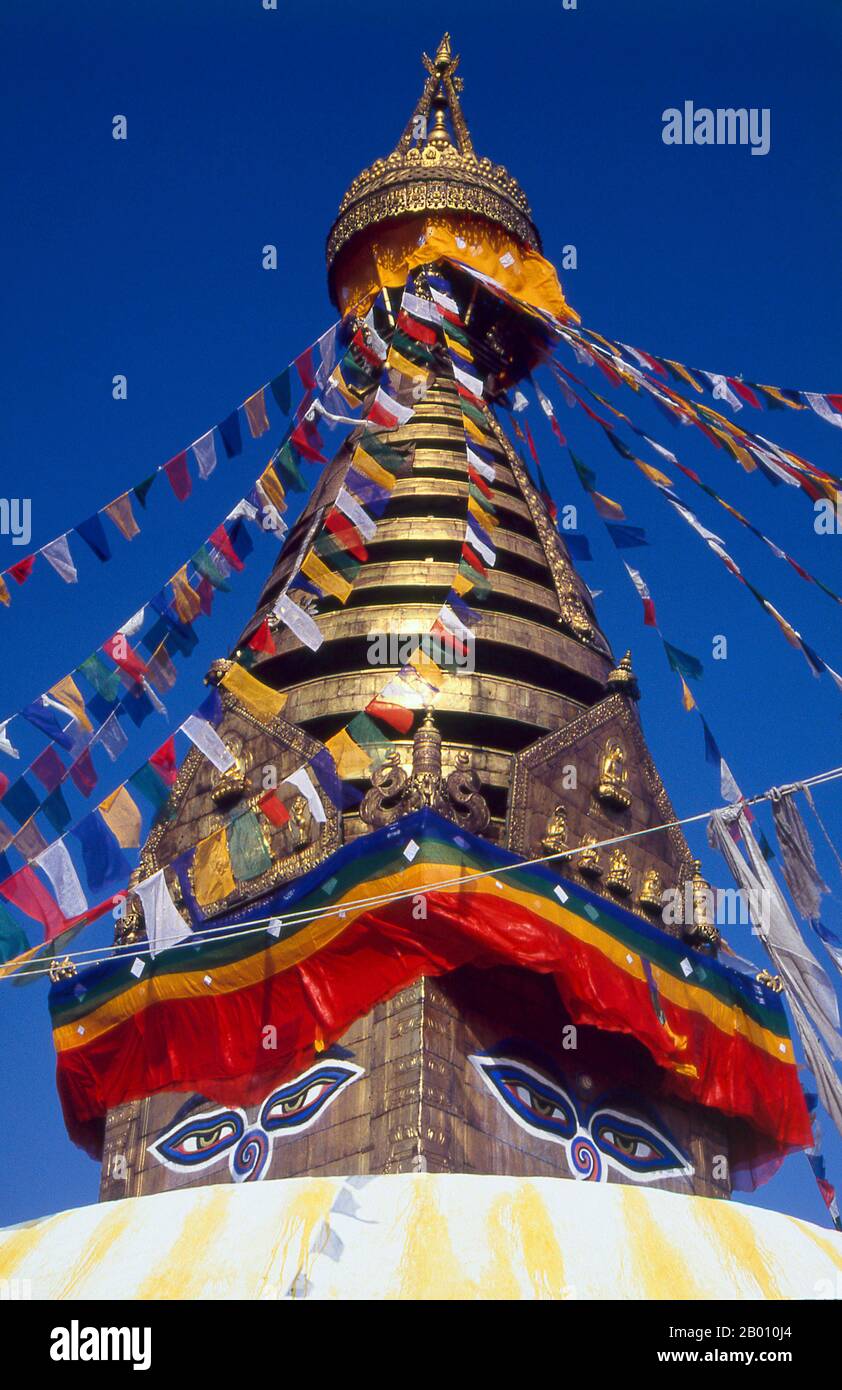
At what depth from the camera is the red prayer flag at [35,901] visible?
31.8ft

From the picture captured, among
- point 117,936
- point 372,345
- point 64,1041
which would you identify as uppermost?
point 372,345

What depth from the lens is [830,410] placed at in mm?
11977

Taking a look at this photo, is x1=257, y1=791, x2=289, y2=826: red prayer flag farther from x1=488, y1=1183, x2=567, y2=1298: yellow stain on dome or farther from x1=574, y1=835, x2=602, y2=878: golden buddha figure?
x1=488, y1=1183, x2=567, y2=1298: yellow stain on dome

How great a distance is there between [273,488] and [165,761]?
3367 millimetres

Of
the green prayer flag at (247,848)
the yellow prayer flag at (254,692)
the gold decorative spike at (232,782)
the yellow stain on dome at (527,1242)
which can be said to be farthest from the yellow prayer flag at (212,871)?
the yellow stain on dome at (527,1242)

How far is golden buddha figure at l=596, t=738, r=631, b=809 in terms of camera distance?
1266 centimetres

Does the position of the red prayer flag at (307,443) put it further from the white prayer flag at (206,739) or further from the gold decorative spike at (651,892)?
the gold decorative spike at (651,892)

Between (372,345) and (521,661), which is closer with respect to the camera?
(521,661)

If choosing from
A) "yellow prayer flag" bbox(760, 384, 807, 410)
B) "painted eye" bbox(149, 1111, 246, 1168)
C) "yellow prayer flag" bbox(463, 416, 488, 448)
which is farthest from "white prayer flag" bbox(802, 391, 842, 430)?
"painted eye" bbox(149, 1111, 246, 1168)

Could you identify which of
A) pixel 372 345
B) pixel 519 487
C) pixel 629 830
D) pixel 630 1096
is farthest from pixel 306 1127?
pixel 372 345

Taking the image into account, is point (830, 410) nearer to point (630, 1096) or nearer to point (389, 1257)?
point (630, 1096)

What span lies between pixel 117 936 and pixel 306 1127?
2733mm

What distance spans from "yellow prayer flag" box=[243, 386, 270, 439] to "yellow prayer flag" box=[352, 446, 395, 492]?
0.82 metres

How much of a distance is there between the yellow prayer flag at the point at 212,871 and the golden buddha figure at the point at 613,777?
287 centimetres
